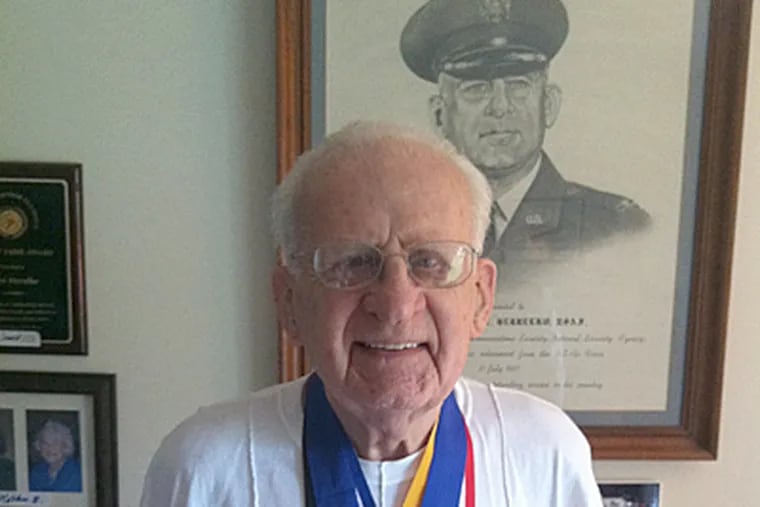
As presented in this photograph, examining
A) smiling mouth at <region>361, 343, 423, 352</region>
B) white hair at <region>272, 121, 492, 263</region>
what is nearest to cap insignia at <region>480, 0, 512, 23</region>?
white hair at <region>272, 121, 492, 263</region>

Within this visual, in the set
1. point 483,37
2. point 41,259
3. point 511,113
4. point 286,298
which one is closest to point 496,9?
point 483,37

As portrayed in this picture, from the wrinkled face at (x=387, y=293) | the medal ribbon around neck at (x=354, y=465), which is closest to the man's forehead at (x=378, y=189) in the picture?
the wrinkled face at (x=387, y=293)

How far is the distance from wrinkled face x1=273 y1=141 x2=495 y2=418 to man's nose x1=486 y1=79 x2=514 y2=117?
41 centimetres

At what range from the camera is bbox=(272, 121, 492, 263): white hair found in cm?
89

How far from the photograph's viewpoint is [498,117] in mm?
1274

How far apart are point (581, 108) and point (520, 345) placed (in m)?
0.42

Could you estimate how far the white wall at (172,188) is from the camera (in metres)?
1.26

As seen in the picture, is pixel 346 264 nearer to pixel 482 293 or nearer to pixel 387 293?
pixel 387 293

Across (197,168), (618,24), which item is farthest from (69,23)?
(618,24)

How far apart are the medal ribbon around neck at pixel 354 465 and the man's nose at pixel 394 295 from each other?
0.21m

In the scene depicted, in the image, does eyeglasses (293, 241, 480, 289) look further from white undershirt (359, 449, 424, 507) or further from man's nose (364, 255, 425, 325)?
white undershirt (359, 449, 424, 507)

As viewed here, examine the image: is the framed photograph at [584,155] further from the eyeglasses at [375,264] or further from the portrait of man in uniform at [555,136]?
the eyeglasses at [375,264]

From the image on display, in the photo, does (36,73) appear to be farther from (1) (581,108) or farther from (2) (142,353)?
(1) (581,108)

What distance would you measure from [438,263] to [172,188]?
62cm
